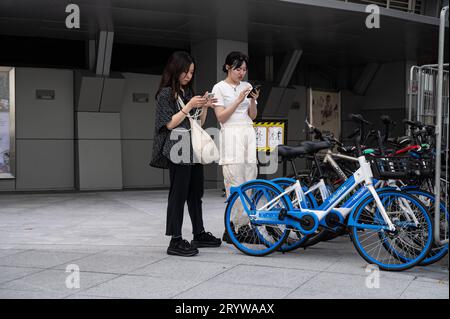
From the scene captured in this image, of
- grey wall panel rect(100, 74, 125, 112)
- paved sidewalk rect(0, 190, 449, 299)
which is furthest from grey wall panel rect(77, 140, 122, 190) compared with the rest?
paved sidewalk rect(0, 190, 449, 299)

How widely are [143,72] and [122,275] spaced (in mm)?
10074

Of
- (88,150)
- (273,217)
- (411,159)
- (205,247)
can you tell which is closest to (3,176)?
(88,150)

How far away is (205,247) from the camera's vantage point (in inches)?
217

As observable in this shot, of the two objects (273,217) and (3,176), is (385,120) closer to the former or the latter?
(273,217)

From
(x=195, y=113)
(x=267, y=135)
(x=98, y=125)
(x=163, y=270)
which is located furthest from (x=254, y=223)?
(x=98, y=125)

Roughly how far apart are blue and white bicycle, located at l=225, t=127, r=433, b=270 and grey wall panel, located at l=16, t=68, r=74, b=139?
A: 336 inches

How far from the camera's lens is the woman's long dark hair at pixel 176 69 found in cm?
502

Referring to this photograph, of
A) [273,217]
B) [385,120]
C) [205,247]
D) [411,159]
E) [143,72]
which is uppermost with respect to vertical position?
[143,72]

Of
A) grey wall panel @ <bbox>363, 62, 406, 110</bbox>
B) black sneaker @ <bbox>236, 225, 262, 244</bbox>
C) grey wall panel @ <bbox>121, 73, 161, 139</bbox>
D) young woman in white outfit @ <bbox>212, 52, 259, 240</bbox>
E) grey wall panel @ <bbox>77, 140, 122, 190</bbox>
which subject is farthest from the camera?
grey wall panel @ <bbox>363, 62, 406, 110</bbox>

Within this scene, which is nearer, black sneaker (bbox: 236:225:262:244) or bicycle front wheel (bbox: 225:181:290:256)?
bicycle front wheel (bbox: 225:181:290:256)

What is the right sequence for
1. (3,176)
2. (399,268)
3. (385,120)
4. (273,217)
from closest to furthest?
(399,268)
(273,217)
(385,120)
(3,176)

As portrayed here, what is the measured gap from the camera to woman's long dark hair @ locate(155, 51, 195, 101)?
5016mm

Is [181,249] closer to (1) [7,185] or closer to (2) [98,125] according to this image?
(2) [98,125]

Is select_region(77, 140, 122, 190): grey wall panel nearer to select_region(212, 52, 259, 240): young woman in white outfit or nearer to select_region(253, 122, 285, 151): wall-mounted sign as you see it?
select_region(253, 122, 285, 151): wall-mounted sign
